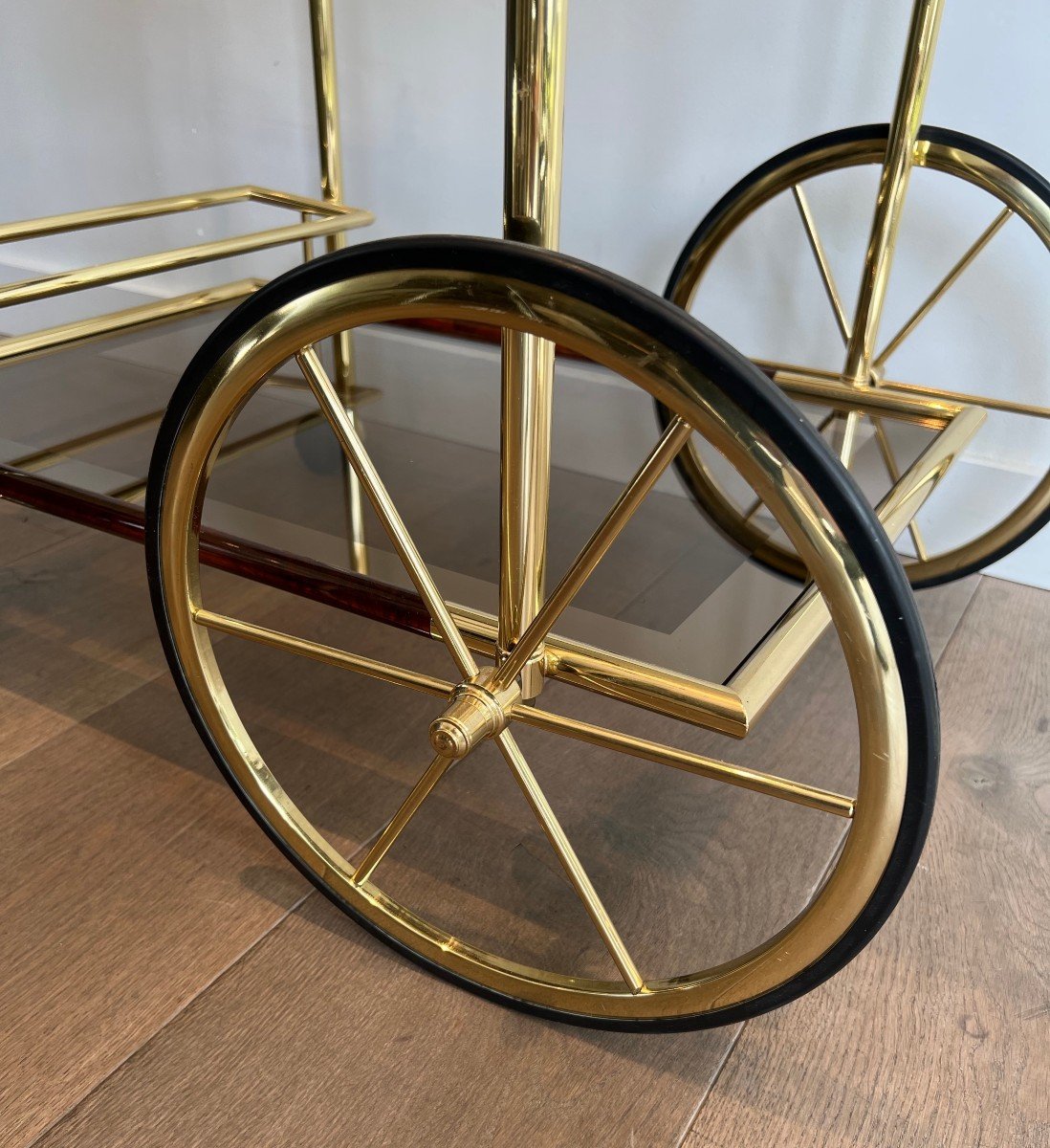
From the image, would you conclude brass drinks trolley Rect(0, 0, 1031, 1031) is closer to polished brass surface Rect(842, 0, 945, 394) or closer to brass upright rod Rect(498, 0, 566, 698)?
brass upright rod Rect(498, 0, 566, 698)

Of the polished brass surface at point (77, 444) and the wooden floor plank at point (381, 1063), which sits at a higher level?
the polished brass surface at point (77, 444)

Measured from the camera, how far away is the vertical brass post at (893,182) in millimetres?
975

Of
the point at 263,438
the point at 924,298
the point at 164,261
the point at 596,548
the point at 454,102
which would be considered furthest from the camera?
the point at 454,102

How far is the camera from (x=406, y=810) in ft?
2.40

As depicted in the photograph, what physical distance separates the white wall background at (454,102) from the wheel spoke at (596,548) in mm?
752

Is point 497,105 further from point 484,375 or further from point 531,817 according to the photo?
point 531,817

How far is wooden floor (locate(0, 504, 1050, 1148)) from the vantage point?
2.26ft

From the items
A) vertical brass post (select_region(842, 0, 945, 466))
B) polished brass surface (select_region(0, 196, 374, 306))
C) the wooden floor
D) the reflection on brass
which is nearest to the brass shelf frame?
polished brass surface (select_region(0, 196, 374, 306))

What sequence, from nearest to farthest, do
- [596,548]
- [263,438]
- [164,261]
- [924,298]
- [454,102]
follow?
[596,548], [164,261], [263,438], [924,298], [454,102]

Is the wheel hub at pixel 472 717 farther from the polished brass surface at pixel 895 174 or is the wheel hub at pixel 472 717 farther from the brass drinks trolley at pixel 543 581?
the polished brass surface at pixel 895 174

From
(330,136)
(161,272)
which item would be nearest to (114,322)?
(161,272)

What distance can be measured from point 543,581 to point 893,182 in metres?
0.57

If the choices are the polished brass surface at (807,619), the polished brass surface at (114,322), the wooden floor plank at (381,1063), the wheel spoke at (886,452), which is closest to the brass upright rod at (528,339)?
the polished brass surface at (807,619)

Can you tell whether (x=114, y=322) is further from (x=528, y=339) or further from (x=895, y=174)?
(x=895, y=174)
